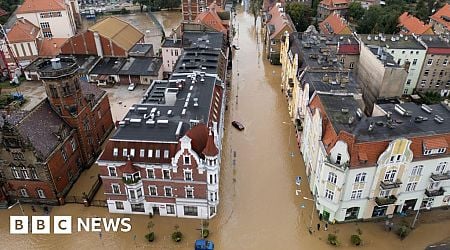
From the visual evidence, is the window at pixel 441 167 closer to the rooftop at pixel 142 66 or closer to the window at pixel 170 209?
the window at pixel 170 209

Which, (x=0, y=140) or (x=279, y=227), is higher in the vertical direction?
(x=0, y=140)

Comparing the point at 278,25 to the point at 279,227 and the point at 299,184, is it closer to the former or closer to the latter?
the point at 299,184

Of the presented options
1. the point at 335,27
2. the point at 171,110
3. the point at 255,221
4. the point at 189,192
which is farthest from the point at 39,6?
the point at 255,221

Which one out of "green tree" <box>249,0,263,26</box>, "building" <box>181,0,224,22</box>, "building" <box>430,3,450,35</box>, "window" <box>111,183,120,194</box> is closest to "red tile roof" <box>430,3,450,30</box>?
"building" <box>430,3,450,35</box>

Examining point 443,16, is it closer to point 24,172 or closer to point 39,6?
point 24,172

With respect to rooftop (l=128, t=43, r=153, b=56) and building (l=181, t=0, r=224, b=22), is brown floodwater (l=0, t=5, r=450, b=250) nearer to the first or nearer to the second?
rooftop (l=128, t=43, r=153, b=56)

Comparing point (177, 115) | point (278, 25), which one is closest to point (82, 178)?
point (177, 115)
